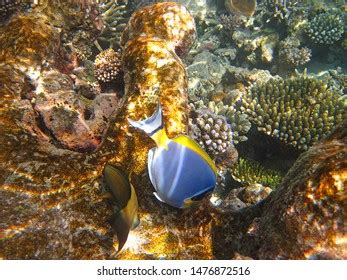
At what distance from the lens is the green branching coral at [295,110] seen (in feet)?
17.4

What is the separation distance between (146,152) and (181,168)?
4.42ft

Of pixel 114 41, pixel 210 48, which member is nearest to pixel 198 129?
pixel 114 41

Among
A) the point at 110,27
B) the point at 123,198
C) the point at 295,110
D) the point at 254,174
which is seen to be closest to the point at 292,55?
the point at 295,110

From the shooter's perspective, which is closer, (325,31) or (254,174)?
(254,174)

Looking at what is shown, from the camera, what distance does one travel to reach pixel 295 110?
223 inches

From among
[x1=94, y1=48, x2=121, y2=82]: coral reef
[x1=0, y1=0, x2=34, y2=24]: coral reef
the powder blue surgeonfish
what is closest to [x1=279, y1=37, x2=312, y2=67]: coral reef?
[x1=94, y1=48, x2=121, y2=82]: coral reef

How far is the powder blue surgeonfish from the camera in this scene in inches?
77.5

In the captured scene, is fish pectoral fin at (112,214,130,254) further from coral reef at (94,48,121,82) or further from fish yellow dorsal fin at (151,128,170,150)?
coral reef at (94,48,121,82)

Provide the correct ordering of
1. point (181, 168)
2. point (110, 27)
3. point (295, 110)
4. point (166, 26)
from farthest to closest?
point (110, 27), point (295, 110), point (166, 26), point (181, 168)

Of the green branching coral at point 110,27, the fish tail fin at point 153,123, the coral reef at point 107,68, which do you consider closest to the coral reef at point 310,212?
the fish tail fin at point 153,123

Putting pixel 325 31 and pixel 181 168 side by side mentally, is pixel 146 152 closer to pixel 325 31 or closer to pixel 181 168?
pixel 181 168

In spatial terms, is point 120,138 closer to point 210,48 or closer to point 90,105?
point 90,105

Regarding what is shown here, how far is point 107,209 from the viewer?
2.94 meters

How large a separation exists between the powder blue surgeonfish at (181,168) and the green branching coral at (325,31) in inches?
366
